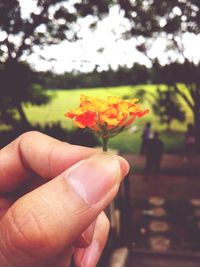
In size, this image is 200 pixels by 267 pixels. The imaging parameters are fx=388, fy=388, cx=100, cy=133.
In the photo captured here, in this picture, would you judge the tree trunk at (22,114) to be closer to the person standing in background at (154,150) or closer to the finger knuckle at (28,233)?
the person standing in background at (154,150)

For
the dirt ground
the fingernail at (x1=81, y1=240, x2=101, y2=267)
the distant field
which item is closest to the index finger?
the fingernail at (x1=81, y1=240, x2=101, y2=267)

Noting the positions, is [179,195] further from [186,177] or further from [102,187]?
[102,187]

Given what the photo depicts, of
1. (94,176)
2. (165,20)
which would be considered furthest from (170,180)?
(94,176)

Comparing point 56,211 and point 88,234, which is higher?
point 56,211

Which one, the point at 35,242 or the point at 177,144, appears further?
the point at 177,144

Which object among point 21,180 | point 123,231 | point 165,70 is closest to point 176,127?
point 165,70

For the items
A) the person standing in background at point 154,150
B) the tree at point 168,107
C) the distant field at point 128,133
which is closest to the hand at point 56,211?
the person standing in background at point 154,150

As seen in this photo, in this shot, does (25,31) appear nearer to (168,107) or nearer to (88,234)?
(88,234)
